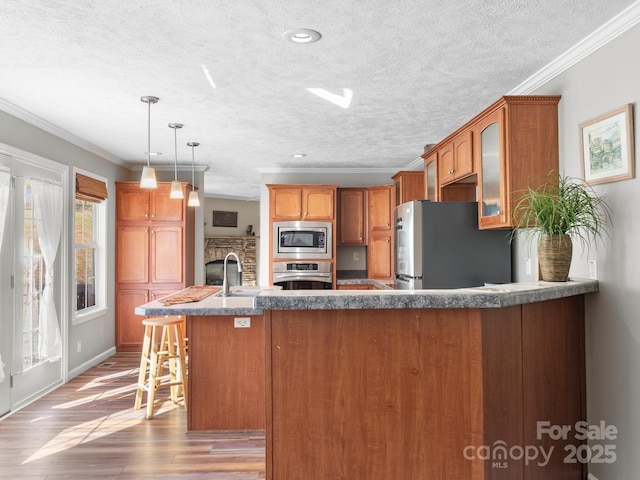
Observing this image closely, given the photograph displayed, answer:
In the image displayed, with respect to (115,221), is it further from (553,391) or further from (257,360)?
(553,391)

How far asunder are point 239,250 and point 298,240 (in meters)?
5.28

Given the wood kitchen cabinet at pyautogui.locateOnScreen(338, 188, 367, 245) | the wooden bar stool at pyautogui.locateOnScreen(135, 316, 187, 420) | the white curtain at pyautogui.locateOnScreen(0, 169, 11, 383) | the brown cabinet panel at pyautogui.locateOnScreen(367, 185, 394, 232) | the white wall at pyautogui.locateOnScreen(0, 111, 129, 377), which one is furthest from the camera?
the wood kitchen cabinet at pyautogui.locateOnScreen(338, 188, 367, 245)

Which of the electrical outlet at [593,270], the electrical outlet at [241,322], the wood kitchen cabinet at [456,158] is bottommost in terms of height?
the electrical outlet at [241,322]

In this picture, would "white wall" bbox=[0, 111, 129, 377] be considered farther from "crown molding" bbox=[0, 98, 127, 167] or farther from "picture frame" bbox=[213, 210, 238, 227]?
"picture frame" bbox=[213, 210, 238, 227]

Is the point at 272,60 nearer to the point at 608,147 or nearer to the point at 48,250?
the point at 608,147

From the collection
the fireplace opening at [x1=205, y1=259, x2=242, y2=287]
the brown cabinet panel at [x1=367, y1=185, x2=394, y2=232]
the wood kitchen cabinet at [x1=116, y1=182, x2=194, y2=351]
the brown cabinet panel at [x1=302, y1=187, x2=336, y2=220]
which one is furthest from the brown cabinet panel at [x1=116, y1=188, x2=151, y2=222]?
the fireplace opening at [x1=205, y1=259, x2=242, y2=287]

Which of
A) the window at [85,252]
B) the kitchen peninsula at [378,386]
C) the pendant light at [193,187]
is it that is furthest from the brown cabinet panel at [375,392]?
the window at [85,252]

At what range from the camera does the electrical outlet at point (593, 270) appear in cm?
252

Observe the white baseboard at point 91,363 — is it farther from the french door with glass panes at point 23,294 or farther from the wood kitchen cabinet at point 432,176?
the wood kitchen cabinet at point 432,176

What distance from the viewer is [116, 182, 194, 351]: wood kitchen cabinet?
6004 mm

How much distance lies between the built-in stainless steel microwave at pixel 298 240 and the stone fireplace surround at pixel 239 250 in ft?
16.5

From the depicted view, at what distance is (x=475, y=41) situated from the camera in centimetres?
256

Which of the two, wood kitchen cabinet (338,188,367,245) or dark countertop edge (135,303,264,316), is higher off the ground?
wood kitchen cabinet (338,188,367,245)

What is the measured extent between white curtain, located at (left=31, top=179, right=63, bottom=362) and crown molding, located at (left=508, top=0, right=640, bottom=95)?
3871 millimetres
